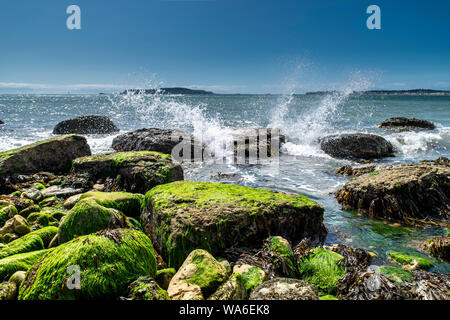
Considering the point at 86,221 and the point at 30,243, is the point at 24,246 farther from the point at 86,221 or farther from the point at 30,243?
the point at 86,221

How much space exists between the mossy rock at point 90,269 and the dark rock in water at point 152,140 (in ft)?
27.7

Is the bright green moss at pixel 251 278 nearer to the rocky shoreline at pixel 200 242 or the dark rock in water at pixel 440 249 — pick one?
the rocky shoreline at pixel 200 242

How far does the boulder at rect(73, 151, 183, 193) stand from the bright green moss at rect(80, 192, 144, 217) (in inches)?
49.2

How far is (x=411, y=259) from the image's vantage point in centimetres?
397

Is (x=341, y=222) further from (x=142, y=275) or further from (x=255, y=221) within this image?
(x=142, y=275)

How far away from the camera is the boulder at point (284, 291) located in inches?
96.7

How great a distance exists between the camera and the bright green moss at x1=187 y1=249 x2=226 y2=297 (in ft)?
8.66

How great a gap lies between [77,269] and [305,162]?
9660 millimetres

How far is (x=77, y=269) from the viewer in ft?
8.06

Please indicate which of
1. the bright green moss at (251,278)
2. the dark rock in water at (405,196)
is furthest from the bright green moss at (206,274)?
the dark rock in water at (405,196)

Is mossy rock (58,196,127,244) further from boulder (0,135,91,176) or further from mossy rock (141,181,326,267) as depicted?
boulder (0,135,91,176)

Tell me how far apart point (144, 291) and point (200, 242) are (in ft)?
4.08
